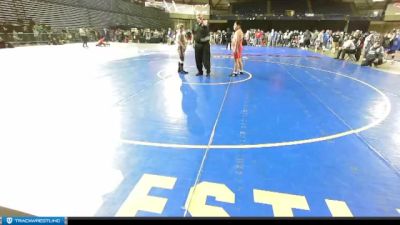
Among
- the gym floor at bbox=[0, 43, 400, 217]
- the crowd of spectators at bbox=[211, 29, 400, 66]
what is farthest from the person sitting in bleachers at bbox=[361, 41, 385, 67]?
the gym floor at bbox=[0, 43, 400, 217]

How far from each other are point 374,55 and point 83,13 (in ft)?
84.6

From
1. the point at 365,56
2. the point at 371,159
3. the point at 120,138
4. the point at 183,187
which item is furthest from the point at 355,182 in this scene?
the point at 365,56

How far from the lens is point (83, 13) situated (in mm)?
29281

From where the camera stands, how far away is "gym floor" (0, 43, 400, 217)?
10.6 feet

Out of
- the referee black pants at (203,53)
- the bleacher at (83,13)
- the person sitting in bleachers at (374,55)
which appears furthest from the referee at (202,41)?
the bleacher at (83,13)

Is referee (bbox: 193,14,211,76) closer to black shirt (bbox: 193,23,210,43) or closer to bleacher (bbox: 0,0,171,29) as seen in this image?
black shirt (bbox: 193,23,210,43)

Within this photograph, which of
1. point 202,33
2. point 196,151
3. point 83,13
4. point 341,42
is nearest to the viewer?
point 196,151

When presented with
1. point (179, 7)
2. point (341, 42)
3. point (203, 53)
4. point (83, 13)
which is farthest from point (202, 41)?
point (179, 7)

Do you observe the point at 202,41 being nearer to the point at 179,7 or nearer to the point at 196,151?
the point at 196,151

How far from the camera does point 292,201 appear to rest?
326cm

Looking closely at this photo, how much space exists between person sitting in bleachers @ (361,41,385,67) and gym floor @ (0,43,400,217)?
770 centimetres

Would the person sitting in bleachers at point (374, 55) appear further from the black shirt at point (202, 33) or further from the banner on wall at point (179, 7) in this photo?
the banner on wall at point (179, 7)

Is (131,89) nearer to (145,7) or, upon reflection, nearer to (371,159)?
(371,159)

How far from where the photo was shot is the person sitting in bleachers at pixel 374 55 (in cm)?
1558
